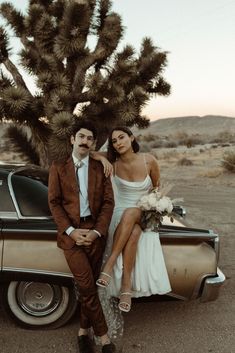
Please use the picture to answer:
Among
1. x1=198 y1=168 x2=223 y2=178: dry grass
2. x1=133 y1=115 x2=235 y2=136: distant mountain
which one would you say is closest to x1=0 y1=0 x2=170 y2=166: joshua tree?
x1=198 y1=168 x2=223 y2=178: dry grass

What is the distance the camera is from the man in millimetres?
3561

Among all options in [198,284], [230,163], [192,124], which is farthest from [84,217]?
Answer: [192,124]

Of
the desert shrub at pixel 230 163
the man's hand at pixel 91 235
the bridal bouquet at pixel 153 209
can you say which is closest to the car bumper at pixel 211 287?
the bridal bouquet at pixel 153 209

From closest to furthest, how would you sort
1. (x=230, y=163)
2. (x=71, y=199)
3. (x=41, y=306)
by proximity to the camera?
(x=71, y=199) → (x=41, y=306) → (x=230, y=163)

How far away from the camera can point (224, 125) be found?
115m

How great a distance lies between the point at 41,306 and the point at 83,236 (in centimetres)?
86

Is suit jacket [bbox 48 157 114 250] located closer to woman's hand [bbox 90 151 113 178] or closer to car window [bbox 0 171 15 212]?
woman's hand [bbox 90 151 113 178]

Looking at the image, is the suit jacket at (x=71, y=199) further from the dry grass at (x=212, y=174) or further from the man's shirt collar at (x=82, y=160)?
the dry grass at (x=212, y=174)

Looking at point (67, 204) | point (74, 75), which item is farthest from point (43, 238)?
point (74, 75)

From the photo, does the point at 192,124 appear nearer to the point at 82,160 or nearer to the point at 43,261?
the point at 82,160

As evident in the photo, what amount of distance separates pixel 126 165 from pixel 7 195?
108cm

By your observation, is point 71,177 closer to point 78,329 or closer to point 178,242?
point 178,242

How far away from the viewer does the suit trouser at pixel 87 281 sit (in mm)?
3545

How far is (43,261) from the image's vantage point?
12.4ft
